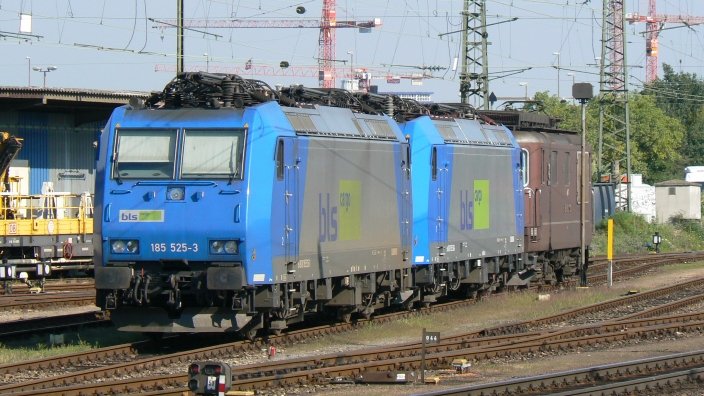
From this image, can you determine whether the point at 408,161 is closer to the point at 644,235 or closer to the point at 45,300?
the point at 45,300

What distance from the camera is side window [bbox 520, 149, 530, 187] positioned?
27.0m

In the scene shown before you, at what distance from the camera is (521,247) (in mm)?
26594

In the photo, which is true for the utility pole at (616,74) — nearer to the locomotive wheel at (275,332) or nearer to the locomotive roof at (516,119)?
the locomotive roof at (516,119)

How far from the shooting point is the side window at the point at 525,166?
1062 inches

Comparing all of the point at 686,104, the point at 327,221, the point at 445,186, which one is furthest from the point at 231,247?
the point at 686,104

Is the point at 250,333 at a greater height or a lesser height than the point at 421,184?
lesser

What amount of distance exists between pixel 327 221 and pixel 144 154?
3090 mm

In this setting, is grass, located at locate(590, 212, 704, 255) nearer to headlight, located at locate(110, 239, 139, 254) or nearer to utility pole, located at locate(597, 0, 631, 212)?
utility pole, located at locate(597, 0, 631, 212)

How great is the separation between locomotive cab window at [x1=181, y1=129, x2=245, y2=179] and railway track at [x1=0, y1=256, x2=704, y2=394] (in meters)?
2.38

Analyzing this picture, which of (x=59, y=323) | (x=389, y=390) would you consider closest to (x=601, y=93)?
(x=59, y=323)

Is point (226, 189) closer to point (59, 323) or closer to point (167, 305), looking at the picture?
point (167, 305)

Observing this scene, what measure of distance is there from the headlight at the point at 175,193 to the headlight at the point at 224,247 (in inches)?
30.4

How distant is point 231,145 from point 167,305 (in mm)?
2294

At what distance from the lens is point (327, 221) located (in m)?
18.2
